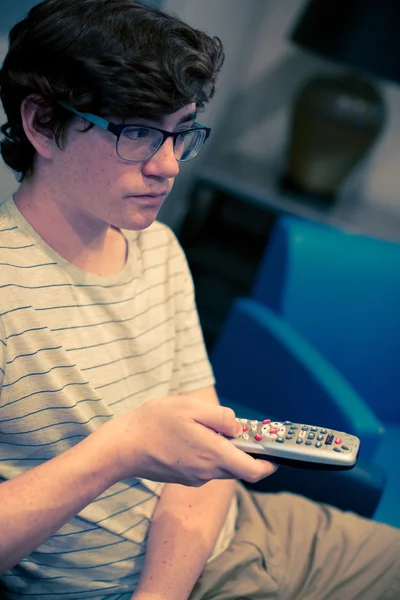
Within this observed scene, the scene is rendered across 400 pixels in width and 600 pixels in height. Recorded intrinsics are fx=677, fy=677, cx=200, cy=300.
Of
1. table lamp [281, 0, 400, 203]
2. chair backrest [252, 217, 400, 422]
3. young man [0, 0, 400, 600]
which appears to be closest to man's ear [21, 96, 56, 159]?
young man [0, 0, 400, 600]

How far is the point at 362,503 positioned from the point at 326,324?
1.55 ft

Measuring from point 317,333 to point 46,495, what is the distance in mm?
911

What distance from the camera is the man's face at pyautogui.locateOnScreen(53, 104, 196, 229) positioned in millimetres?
735

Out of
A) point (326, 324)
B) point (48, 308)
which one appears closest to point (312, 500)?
point (326, 324)

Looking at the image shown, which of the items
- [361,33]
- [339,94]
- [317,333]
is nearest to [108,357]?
[317,333]

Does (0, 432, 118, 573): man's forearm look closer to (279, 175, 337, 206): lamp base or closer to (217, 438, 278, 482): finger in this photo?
(217, 438, 278, 482): finger

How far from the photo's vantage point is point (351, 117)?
2227 mm

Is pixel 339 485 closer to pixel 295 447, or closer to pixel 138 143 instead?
pixel 295 447

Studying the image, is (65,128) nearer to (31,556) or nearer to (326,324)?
(31,556)

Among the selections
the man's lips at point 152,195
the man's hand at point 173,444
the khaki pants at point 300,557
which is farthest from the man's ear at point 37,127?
the khaki pants at point 300,557

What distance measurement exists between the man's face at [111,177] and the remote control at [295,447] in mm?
273

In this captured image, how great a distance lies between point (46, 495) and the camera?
0.65 m

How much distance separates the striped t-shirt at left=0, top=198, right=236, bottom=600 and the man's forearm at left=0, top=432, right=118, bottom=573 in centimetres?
1

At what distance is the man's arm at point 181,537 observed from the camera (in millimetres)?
804
